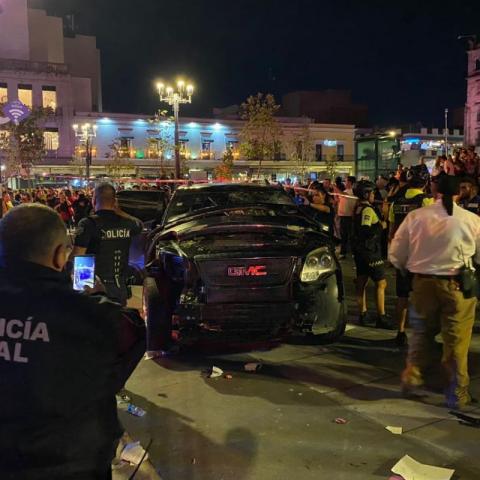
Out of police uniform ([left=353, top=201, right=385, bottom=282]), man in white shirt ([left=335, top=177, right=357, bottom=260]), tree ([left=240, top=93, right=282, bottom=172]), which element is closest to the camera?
police uniform ([left=353, top=201, right=385, bottom=282])

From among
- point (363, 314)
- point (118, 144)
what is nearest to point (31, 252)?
point (363, 314)

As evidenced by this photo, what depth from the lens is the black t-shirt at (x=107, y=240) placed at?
463cm

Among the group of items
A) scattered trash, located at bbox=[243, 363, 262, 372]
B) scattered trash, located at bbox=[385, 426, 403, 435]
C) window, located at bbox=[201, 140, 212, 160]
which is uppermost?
window, located at bbox=[201, 140, 212, 160]

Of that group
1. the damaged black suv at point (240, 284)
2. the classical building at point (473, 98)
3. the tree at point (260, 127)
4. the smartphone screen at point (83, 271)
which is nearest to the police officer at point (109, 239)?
the damaged black suv at point (240, 284)

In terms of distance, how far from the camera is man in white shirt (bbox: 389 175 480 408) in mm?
4535

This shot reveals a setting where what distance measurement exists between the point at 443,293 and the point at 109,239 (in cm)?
276

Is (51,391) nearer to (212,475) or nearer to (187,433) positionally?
(212,475)

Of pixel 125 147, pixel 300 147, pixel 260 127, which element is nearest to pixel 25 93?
pixel 125 147

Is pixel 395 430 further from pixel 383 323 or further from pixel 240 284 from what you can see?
pixel 383 323

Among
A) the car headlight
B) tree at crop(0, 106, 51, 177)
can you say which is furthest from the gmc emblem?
tree at crop(0, 106, 51, 177)

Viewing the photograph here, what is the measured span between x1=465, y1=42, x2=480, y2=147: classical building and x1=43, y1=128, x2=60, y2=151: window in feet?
140

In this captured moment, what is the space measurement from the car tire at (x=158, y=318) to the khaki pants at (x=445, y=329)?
2.38 metres

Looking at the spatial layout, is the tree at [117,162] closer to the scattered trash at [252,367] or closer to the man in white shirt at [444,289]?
the scattered trash at [252,367]

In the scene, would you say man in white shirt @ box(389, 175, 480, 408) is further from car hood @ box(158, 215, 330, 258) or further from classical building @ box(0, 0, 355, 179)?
classical building @ box(0, 0, 355, 179)
